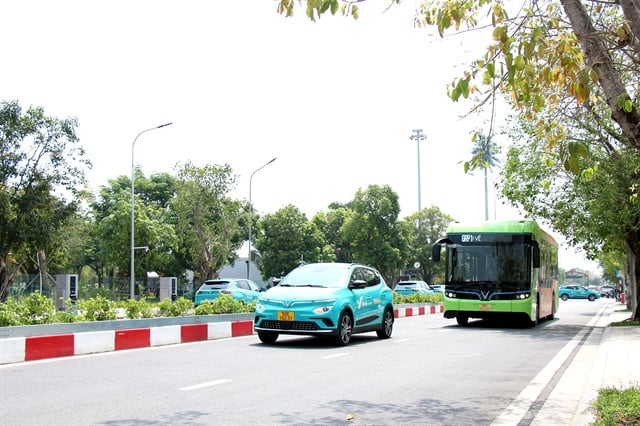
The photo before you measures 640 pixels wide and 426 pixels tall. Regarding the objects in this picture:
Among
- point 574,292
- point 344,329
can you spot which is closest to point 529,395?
point 344,329

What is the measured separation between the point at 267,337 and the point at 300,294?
3.89 ft

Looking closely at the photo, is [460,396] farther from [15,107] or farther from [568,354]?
[15,107]

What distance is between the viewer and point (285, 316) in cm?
1360

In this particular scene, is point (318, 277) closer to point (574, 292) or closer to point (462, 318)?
point (462, 318)

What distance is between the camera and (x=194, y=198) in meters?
48.9

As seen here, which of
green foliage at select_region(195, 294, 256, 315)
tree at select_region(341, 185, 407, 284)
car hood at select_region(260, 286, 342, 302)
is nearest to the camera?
car hood at select_region(260, 286, 342, 302)

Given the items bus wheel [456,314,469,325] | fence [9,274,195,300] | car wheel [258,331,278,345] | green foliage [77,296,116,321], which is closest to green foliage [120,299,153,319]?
green foliage [77,296,116,321]

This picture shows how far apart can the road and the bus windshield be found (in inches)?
242

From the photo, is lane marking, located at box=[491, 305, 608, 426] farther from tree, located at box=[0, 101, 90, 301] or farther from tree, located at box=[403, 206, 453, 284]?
tree, located at box=[403, 206, 453, 284]

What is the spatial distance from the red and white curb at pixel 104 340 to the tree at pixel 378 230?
156 feet

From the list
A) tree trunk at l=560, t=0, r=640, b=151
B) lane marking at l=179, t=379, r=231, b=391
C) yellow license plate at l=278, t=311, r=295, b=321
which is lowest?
lane marking at l=179, t=379, r=231, b=391

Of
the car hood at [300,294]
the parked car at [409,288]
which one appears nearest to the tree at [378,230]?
the parked car at [409,288]

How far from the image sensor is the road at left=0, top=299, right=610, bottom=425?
22.8 feet

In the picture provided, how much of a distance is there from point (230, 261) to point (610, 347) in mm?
55628
